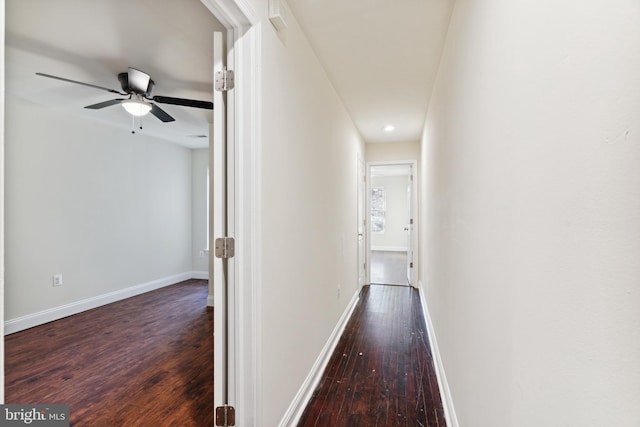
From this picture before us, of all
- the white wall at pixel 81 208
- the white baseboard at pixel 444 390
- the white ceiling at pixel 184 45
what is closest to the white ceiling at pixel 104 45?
the white ceiling at pixel 184 45

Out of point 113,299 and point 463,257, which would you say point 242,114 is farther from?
point 113,299

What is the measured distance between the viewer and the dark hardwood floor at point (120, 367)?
6.41 ft

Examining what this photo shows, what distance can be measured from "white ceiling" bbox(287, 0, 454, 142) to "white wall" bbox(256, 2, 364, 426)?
13 centimetres

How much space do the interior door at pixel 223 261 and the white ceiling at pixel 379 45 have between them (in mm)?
775

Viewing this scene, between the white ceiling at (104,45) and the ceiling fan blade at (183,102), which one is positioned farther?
the ceiling fan blade at (183,102)

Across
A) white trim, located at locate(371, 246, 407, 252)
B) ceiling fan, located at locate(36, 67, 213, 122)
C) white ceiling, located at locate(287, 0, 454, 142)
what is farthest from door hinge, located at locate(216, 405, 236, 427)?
white trim, located at locate(371, 246, 407, 252)

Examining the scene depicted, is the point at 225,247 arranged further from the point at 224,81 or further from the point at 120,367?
the point at 120,367

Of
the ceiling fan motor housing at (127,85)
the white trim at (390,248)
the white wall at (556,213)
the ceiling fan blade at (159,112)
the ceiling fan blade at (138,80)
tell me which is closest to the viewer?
the white wall at (556,213)

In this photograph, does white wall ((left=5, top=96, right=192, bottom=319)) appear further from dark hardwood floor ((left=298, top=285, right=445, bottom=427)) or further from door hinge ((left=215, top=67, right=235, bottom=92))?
dark hardwood floor ((left=298, top=285, right=445, bottom=427))

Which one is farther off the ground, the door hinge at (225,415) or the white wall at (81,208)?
the white wall at (81,208)

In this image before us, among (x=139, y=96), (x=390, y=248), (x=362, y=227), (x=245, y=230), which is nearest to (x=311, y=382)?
(x=245, y=230)

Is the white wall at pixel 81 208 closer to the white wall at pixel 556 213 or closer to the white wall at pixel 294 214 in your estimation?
the white wall at pixel 294 214

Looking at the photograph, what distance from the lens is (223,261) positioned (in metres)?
1.41

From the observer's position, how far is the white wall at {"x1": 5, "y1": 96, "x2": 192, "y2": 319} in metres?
3.33
